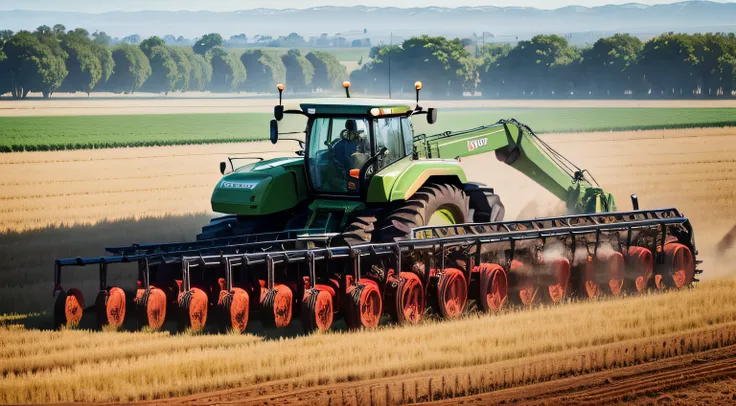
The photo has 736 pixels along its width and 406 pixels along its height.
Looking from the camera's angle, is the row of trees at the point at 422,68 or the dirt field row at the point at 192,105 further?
the row of trees at the point at 422,68

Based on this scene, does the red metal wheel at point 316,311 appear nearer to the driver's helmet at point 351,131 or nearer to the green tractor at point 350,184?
the green tractor at point 350,184

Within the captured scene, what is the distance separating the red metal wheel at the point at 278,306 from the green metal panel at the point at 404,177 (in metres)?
1.80

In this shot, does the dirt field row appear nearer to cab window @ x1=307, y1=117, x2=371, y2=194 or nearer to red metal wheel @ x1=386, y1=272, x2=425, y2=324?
cab window @ x1=307, y1=117, x2=371, y2=194

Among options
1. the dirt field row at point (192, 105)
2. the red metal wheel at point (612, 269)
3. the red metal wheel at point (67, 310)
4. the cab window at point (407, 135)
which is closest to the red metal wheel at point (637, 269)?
the red metal wheel at point (612, 269)

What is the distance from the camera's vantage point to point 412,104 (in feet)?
46.6

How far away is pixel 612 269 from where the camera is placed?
1477 cm

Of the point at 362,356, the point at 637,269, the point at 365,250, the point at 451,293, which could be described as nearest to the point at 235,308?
the point at 365,250

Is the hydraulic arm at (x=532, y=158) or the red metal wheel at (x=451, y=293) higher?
the hydraulic arm at (x=532, y=158)

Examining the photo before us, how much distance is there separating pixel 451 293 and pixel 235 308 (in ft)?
8.88

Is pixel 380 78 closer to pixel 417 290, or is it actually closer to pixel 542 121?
pixel 542 121

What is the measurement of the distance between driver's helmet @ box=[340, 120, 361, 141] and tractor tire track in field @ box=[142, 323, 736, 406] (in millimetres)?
4012

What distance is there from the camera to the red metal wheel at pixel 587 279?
575 inches

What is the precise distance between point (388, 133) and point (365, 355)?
3975mm

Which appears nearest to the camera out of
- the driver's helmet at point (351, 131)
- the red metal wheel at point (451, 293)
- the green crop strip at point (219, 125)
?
the red metal wheel at point (451, 293)
